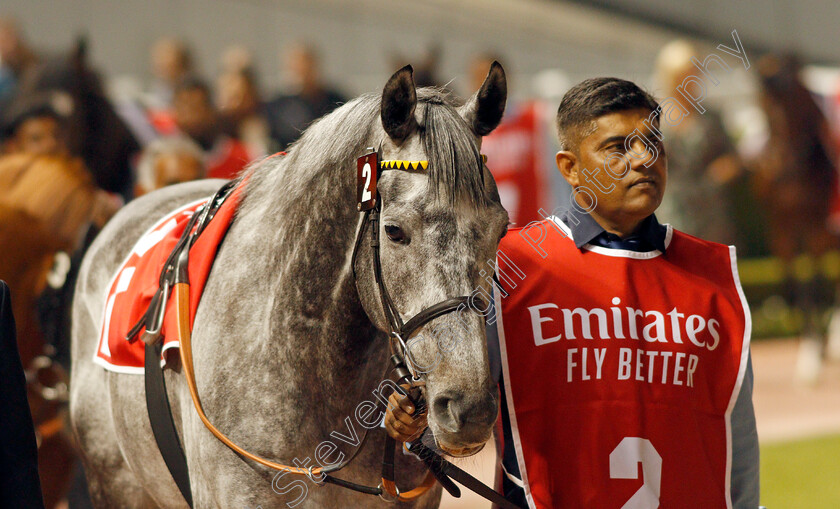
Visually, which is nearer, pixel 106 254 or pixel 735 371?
pixel 735 371

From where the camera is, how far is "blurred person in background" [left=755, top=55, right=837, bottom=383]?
8.98 meters

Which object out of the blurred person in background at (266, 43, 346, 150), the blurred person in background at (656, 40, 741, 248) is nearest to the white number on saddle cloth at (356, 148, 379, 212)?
the blurred person in background at (266, 43, 346, 150)

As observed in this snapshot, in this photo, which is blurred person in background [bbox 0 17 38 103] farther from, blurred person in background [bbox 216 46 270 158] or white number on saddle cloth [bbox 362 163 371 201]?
white number on saddle cloth [bbox 362 163 371 201]

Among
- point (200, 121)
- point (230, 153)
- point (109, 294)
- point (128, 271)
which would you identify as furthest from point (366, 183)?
point (200, 121)

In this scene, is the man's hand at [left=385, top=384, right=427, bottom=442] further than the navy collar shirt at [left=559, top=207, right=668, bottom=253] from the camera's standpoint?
No

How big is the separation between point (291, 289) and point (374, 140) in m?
0.46

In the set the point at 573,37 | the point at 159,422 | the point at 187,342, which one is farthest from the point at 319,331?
the point at 573,37

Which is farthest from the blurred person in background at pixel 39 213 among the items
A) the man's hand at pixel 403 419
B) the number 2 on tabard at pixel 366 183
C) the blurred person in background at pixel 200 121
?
the man's hand at pixel 403 419

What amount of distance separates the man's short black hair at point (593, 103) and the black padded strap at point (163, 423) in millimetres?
1358

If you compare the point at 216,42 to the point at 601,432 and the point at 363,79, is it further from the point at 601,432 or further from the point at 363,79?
the point at 601,432

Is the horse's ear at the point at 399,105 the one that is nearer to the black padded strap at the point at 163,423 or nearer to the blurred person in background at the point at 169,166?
the black padded strap at the point at 163,423

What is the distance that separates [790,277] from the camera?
9406mm

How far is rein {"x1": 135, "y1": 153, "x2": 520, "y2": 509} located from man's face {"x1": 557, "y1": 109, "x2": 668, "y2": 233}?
17.7 inches

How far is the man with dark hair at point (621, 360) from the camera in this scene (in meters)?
2.13
